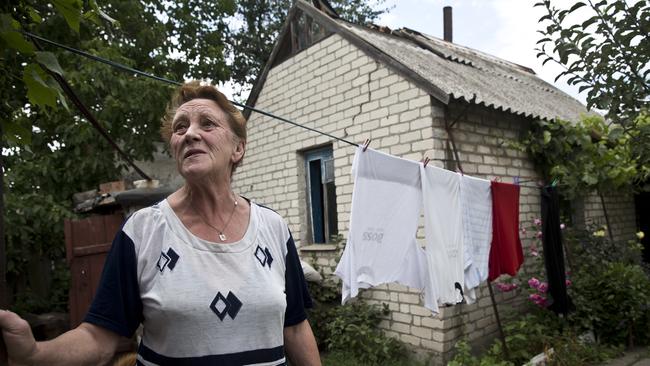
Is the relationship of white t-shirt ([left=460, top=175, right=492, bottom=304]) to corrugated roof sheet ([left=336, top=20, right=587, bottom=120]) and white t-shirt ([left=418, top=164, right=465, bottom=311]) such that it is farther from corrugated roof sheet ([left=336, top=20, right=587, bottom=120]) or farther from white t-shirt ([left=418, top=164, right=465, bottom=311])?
corrugated roof sheet ([left=336, top=20, right=587, bottom=120])

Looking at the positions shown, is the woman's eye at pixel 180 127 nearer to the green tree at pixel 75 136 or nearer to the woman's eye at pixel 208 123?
the woman's eye at pixel 208 123

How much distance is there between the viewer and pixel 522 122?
569 centimetres

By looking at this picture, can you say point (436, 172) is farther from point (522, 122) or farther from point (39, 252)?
point (39, 252)

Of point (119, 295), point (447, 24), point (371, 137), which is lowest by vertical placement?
point (119, 295)

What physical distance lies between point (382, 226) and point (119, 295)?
1875mm

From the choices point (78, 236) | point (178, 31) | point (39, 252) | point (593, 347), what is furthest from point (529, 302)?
point (178, 31)

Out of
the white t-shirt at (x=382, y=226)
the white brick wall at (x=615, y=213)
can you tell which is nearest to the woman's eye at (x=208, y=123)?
the white t-shirt at (x=382, y=226)

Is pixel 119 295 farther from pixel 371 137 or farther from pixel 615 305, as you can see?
pixel 615 305

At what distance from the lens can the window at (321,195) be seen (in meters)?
5.89

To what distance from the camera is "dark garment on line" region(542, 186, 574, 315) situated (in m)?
4.24

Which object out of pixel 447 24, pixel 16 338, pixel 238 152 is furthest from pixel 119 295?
pixel 447 24

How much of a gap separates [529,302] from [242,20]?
12596 millimetres

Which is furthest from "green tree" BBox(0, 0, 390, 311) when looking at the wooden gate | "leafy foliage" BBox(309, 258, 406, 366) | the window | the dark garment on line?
the dark garment on line

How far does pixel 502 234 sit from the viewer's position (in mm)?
3877
